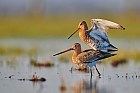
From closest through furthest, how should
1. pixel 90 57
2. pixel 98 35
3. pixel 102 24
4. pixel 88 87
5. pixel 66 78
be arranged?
1. pixel 88 87
2. pixel 66 78
3. pixel 90 57
4. pixel 102 24
5. pixel 98 35

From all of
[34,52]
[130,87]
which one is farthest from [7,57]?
[130,87]

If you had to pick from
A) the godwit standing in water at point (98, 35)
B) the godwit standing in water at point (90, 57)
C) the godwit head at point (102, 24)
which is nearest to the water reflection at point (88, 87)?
the godwit standing in water at point (90, 57)

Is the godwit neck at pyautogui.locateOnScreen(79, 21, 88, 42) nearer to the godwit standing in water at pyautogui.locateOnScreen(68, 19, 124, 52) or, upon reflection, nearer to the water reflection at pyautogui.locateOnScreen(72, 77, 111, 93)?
the godwit standing in water at pyautogui.locateOnScreen(68, 19, 124, 52)

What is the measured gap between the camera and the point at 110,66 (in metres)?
16.9

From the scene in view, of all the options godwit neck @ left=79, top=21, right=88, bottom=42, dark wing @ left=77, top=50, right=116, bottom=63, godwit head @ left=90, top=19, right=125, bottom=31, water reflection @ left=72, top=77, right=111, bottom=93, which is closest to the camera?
water reflection @ left=72, top=77, right=111, bottom=93

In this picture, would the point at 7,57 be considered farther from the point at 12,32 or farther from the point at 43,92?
the point at 12,32

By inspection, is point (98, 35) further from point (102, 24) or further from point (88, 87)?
point (88, 87)

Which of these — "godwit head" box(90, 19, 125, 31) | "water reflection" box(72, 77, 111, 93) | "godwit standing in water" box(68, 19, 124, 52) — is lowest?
"water reflection" box(72, 77, 111, 93)

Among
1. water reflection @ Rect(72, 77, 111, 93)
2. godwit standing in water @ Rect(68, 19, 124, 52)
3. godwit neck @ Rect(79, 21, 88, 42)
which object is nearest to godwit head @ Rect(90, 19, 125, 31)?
godwit standing in water @ Rect(68, 19, 124, 52)

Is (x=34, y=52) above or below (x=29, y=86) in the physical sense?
above

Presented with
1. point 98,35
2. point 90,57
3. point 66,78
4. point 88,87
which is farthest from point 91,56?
point 88,87

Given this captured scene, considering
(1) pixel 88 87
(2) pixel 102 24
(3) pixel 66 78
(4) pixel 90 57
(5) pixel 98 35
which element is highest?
(2) pixel 102 24

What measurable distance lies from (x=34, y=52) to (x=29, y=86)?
782 cm

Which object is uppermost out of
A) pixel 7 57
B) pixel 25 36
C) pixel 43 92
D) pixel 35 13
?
pixel 35 13
